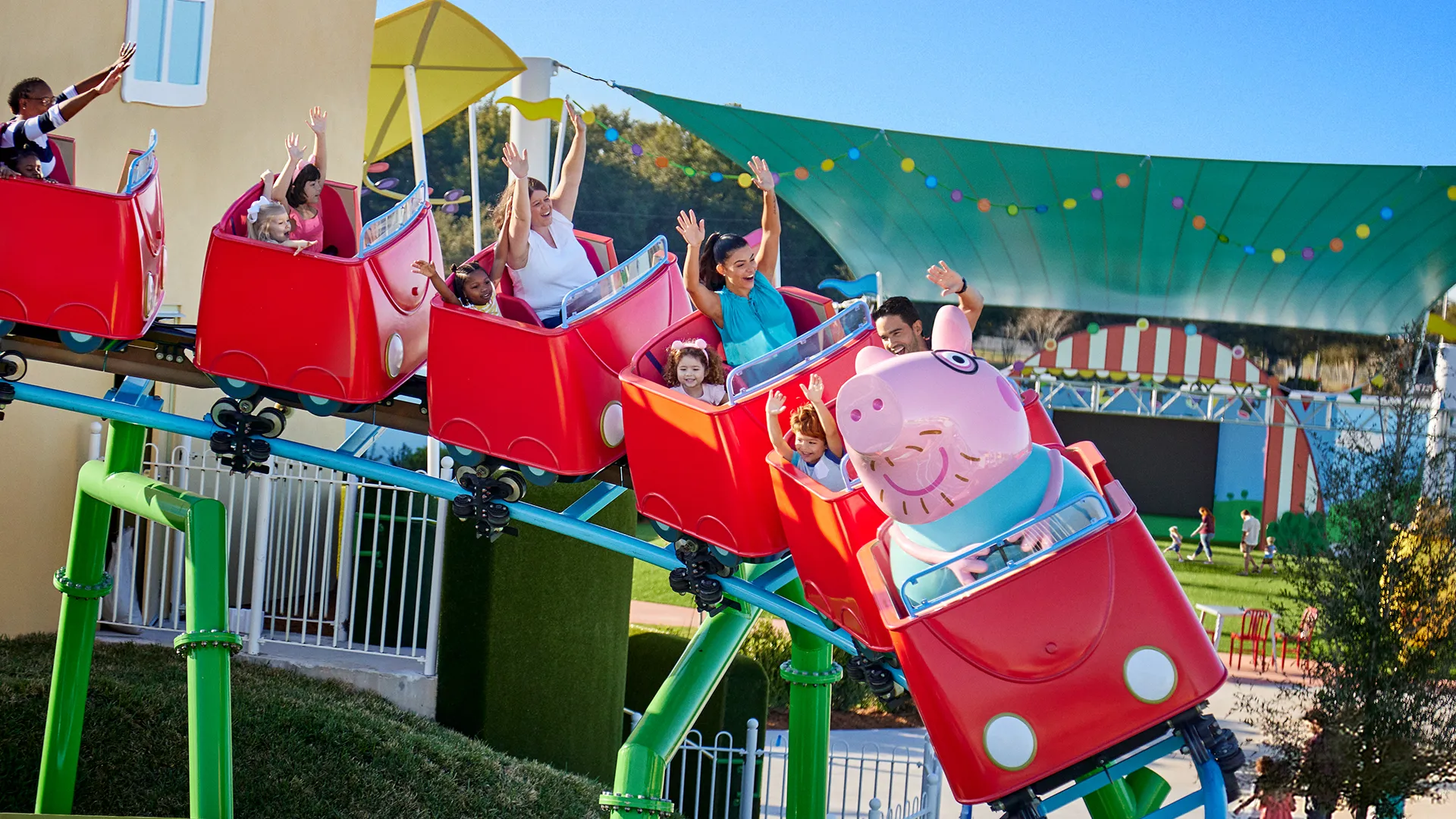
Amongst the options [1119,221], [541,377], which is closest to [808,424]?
[541,377]

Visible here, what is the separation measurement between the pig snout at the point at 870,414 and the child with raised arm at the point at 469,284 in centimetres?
145

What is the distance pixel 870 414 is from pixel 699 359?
894mm

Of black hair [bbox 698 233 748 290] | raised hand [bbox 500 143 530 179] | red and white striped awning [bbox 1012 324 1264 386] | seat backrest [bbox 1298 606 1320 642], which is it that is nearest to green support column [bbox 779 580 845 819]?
black hair [bbox 698 233 748 290]

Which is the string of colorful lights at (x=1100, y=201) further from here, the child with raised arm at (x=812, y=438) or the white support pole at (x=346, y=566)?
the child with raised arm at (x=812, y=438)

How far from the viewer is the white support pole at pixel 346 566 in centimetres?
635

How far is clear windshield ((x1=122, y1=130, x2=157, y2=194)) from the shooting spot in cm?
386

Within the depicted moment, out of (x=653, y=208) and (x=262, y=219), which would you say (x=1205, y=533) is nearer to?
(x=262, y=219)

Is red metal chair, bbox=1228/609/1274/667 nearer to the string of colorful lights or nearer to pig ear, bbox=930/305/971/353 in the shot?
the string of colorful lights

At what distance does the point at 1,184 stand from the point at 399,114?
28.3ft

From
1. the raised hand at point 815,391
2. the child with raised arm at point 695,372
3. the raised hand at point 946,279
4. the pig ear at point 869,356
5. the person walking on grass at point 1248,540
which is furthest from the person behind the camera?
the person walking on grass at point 1248,540

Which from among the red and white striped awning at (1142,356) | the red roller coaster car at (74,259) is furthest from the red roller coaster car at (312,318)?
the red and white striped awning at (1142,356)

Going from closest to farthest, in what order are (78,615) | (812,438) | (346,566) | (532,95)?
(812,438)
(78,615)
(346,566)
(532,95)

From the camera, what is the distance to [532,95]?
8.03 metres

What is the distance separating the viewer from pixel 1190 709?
248 cm
